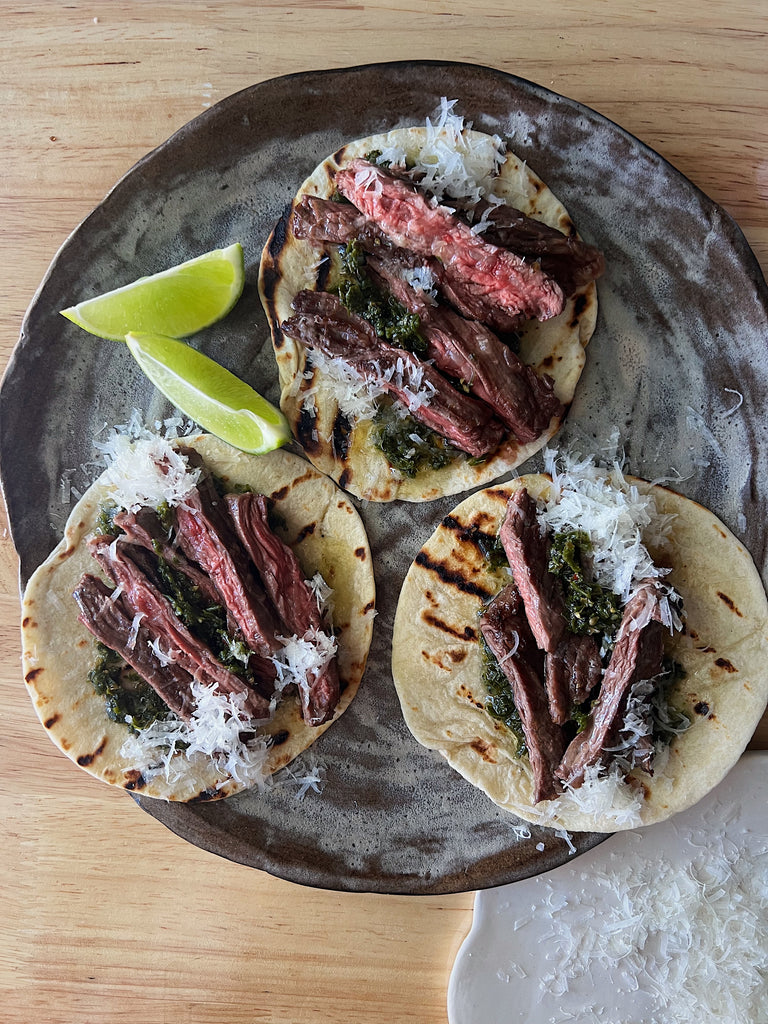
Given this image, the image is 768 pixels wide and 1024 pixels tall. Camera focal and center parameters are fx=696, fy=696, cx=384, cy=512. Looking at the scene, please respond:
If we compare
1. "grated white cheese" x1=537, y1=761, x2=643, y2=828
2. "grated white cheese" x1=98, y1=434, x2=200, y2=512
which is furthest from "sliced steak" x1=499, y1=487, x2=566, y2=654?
"grated white cheese" x1=98, y1=434, x2=200, y2=512

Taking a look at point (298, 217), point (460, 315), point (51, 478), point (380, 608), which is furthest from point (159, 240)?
point (380, 608)

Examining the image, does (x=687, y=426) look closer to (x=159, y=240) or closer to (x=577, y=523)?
(x=577, y=523)

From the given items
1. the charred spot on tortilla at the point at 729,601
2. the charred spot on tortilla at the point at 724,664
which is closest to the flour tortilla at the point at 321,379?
the charred spot on tortilla at the point at 729,601

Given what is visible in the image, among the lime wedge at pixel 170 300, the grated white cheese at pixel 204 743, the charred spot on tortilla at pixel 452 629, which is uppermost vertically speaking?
the lime wedge at pixel 170 300

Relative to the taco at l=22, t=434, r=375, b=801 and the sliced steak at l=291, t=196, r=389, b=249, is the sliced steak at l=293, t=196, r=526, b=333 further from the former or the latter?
the taco at l=22, t=434, r=375, b=801

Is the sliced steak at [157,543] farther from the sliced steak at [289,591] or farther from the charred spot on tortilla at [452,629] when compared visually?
the charred spot on tortilla at [452,629]

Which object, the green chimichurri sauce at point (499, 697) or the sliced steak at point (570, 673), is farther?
the green chimichurri sauce at point (499, 697)
